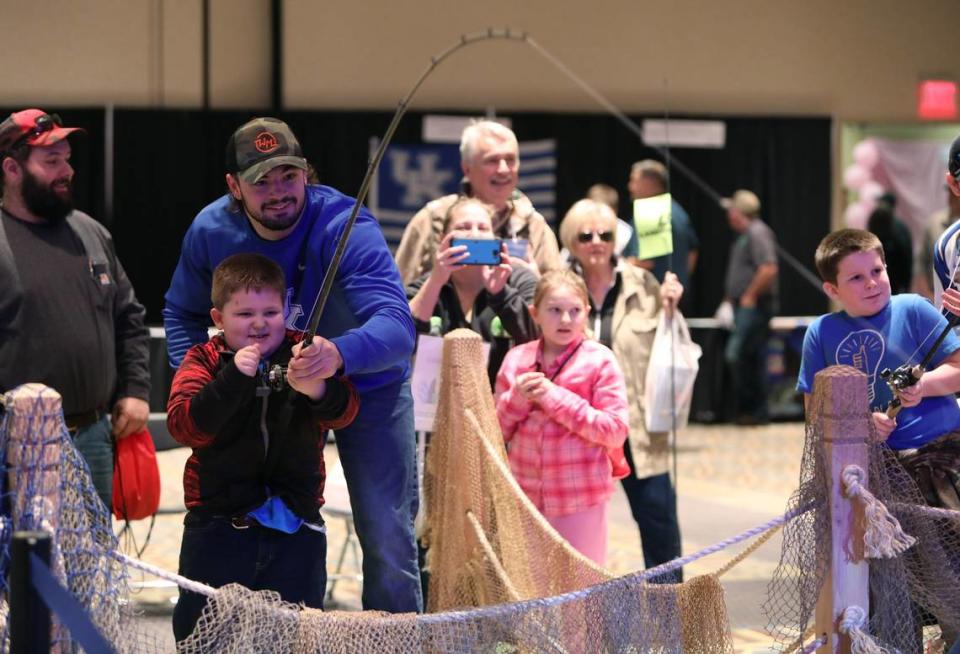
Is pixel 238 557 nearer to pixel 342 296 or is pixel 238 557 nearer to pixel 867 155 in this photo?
pixel 342 296

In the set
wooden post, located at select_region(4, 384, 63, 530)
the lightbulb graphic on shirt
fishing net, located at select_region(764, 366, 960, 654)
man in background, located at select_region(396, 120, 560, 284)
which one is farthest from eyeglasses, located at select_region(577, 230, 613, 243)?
wooden post, located at select_region(4, 384, 63, 530)

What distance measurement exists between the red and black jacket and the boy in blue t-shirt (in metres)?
1.24

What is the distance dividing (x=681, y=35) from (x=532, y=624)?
424 inches

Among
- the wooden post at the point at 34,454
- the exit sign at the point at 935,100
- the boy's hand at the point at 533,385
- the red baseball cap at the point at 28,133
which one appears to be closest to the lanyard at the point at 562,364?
the boy's hand at the point at 533,385

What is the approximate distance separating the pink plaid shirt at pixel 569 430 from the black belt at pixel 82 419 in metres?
1.27

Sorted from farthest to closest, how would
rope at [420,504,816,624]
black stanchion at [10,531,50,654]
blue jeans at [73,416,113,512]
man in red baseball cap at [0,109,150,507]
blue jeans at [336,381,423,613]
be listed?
blue jeans at [73,416,113,512] < man in red baseball cap at [0,109,150,507] < blue jeans at [336,381,423,613] < rope at [420,504,816,624] < black stanchion at [10,531,50,654]

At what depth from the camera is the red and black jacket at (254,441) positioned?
318 centimetres

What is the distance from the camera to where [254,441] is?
10.5 feet

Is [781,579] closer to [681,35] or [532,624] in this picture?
[532,624]

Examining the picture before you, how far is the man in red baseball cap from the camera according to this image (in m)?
4.27

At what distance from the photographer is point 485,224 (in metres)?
4.67

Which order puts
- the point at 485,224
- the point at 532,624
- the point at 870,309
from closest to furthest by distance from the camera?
1. the point at 532,624
2. the point at 870,309
3. the point at 485,224

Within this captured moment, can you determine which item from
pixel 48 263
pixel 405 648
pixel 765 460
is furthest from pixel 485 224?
pixel 765 460

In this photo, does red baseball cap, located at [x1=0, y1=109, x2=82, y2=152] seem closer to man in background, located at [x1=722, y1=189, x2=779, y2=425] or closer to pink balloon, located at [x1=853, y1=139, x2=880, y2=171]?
man in background, located at [x1=722, y1=189, x2=779, y2=425]
